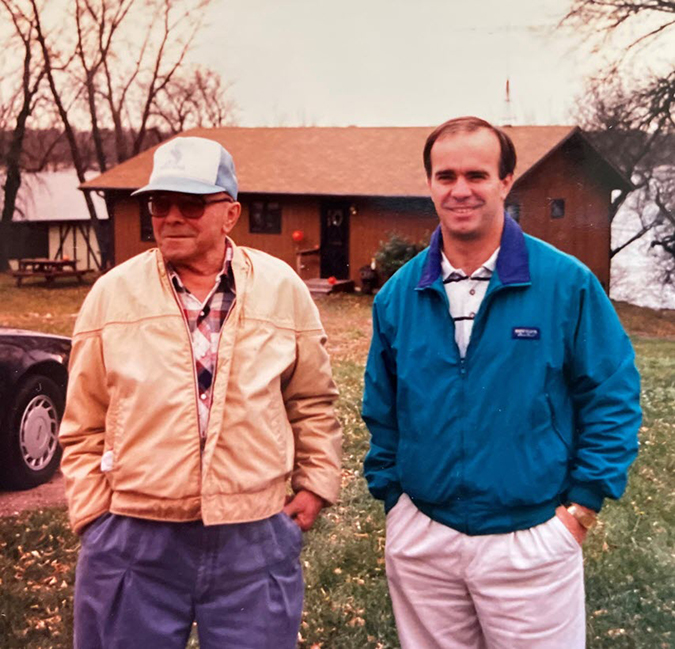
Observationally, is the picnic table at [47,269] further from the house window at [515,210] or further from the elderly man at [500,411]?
the elderly man at [500,411]

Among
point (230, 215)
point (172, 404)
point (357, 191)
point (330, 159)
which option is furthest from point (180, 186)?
point (357, 191)

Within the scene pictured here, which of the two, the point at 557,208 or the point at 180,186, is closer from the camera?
the point at 180,186

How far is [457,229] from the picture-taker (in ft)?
6.37

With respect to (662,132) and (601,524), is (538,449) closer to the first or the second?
(601,524)

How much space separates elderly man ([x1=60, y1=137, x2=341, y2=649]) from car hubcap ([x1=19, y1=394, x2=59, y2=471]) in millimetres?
1973

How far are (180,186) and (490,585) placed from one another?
114cm

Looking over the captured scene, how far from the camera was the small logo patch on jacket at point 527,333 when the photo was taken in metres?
1.88

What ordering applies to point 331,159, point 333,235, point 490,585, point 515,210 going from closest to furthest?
point 490,585, point 515,210, point 331,159, point 333,235

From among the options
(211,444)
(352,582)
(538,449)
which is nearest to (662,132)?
(352,582)

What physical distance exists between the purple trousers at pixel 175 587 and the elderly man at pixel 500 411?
0.40m

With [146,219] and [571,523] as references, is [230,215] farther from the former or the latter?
[571,523]

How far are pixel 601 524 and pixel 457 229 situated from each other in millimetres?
2361

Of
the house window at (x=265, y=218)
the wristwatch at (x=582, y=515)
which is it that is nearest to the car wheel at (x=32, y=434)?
the house window at (x=265, y=218)

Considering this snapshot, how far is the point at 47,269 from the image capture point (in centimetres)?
426
